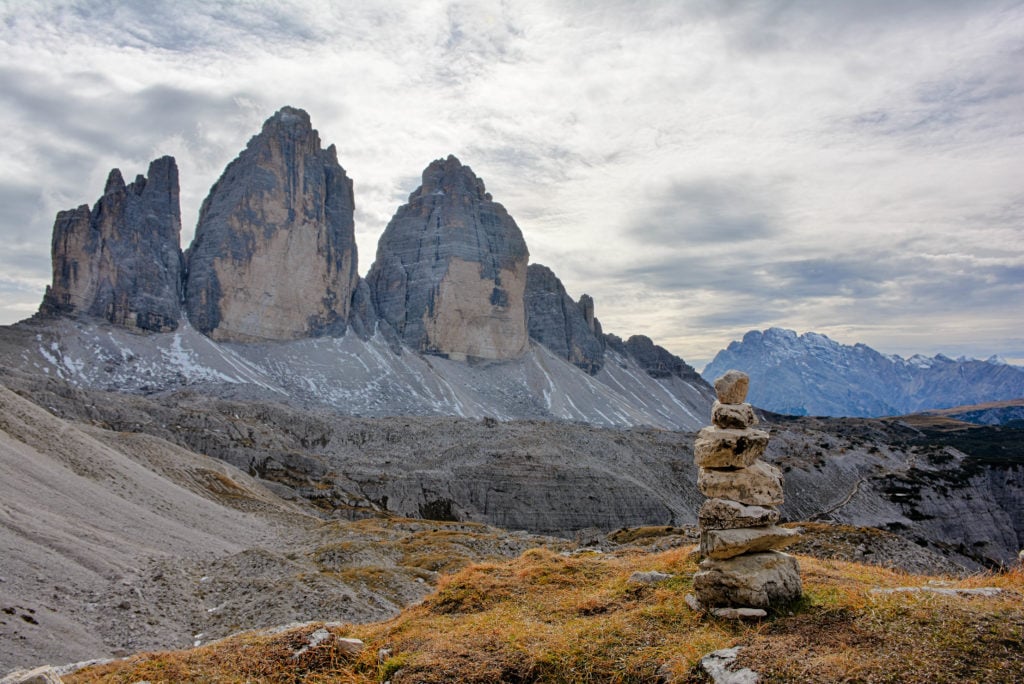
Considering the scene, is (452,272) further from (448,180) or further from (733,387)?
(733,387)

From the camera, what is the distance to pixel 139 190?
492 ft

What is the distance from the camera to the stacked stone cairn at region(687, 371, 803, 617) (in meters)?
9.84

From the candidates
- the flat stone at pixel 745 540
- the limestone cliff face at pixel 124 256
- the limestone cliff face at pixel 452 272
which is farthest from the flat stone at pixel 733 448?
the limestone cliff face at pixel 452 272

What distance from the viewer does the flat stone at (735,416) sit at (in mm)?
11617

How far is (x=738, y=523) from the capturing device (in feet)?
35.0

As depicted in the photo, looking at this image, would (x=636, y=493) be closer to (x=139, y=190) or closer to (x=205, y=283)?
(x=205, y=283)

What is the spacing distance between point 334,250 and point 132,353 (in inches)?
2168

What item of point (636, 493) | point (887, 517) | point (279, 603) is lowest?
point (887, 517)

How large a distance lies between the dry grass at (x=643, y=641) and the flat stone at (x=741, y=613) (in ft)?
0.44

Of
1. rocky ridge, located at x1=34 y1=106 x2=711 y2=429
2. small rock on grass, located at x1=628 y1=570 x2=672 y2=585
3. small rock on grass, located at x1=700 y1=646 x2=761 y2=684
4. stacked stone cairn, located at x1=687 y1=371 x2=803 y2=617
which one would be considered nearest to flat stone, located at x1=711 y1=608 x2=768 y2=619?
stacked stone cairn, located at x1=687 y1=371 x2=803 y2=617

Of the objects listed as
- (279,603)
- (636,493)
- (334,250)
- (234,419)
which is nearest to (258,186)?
(334,250)

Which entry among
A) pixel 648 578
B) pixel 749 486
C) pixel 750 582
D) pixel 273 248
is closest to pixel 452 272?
pixel 273 248

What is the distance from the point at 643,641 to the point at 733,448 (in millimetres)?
3802

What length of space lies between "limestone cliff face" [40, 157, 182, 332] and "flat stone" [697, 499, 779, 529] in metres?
147
